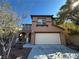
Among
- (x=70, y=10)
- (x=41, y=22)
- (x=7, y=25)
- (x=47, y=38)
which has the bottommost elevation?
(x=47, y=38)

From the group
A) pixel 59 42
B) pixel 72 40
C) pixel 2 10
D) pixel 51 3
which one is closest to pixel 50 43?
pixel 59 42

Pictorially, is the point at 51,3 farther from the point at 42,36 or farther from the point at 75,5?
the point at 42,36

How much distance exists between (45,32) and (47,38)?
1.16 metres

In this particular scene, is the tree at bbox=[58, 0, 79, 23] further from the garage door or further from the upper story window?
the upper story window

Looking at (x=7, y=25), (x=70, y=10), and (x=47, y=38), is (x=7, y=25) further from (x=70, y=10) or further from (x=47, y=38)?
(x=47, y=38)

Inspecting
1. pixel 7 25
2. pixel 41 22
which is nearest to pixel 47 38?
pixel 41 22

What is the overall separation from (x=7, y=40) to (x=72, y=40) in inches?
524

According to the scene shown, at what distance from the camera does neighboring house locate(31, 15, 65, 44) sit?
75.6ft

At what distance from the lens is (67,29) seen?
77.2 feet

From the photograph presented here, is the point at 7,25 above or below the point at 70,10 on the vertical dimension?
below

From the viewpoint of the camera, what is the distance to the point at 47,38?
2314 centimetres

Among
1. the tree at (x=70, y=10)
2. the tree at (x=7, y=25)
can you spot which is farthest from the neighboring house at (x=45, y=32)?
the tree at (x=7, y=25)

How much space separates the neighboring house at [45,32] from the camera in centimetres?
2303

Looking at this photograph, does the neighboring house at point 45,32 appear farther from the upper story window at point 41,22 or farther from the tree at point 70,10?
the tree at point 70,10
